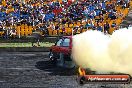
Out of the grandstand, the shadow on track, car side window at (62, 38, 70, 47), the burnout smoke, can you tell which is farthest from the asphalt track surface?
the grandstand

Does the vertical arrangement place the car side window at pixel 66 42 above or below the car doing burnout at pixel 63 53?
above

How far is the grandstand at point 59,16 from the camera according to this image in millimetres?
37000

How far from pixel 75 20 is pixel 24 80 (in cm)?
2163

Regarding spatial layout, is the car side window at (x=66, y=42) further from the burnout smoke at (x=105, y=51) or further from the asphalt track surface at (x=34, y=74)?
the burnout smoke at (x=105, y=51)

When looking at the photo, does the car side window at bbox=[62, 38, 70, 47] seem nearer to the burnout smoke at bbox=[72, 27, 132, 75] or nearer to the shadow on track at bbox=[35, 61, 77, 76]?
the shadow on track at bbox=[35, 61, 77, 76]

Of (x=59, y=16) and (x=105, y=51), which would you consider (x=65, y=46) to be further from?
(x=59, y=16)

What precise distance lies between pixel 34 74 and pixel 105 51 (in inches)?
190

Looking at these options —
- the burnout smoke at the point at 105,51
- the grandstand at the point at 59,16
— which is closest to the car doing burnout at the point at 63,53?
the burnout smoke at the point at 105,51

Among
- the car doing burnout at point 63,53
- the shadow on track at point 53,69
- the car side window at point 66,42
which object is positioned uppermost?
the car side window at point 66,42

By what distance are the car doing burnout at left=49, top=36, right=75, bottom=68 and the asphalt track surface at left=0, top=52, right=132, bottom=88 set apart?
47cm

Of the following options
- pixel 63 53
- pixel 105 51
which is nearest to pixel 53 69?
pixel 63 53

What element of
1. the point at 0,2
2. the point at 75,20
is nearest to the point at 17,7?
the point at 0,2

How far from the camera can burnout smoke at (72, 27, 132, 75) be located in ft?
54.1

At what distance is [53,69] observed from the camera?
2247 cm
